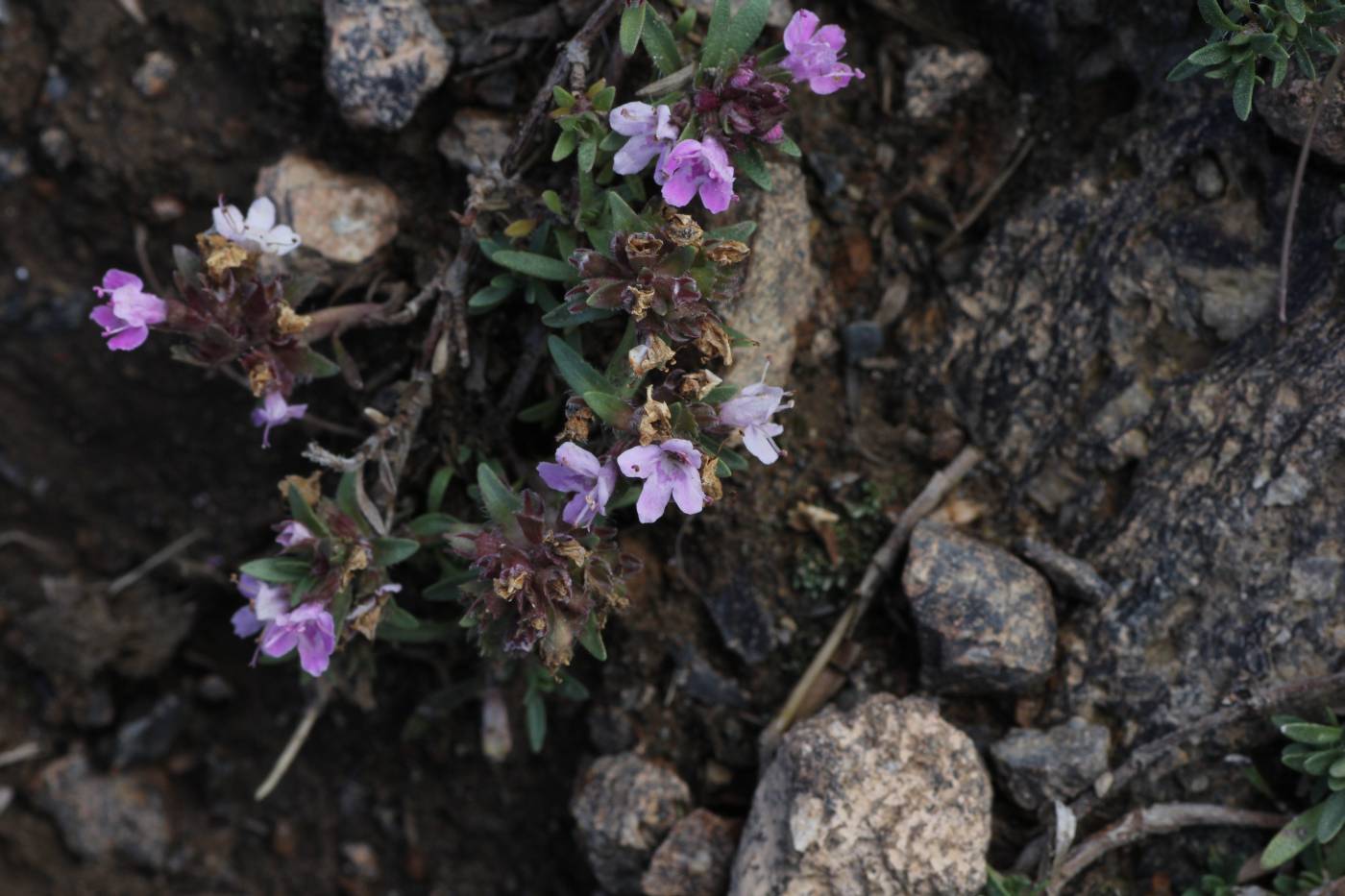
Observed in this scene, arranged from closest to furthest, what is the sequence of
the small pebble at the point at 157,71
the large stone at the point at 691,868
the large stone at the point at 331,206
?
1. the large stone at the point at 691,868
2. the large stone at the point at 331,206
3. the small pebble at the point at 157,71

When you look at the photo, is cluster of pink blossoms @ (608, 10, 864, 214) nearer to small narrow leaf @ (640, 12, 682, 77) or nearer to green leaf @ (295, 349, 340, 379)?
small narrow leaf @ (640, 12, 682, 77)

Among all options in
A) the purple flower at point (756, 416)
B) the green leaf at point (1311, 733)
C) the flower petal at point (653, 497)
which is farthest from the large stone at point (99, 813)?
the green leaf at point (1311, 733)

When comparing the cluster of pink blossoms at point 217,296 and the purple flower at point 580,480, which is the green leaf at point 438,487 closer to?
the cluster of pink blossoms at point 217,296

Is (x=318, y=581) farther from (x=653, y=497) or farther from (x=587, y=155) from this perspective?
(x=587, y=155)

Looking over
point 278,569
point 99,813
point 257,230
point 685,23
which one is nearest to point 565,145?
point 685,23

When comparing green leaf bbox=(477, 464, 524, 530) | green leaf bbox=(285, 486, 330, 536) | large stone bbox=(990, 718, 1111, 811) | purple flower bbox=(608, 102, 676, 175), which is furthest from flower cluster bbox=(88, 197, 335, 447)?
large stone bbox=(990, 718, 1111, 811)
